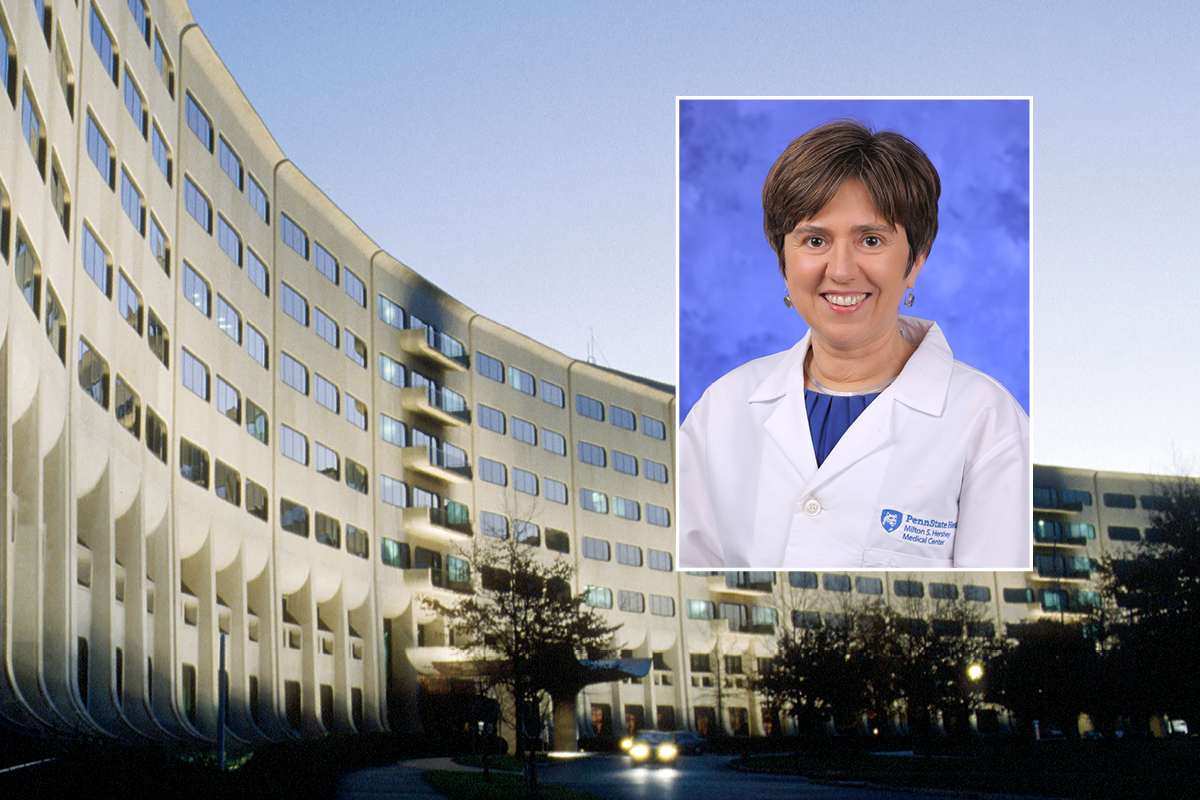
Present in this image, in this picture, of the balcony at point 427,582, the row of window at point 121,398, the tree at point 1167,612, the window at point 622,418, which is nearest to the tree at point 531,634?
the row of window at point 121,398

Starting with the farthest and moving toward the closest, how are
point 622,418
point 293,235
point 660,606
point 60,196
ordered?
point 622,418 → point 660,606 → point 293,235 → point 60,196

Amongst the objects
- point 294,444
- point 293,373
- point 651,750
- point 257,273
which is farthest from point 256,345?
point 651,750

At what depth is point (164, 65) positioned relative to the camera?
33188mm

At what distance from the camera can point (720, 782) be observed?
29641 millimetres

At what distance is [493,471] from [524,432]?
1.95 meters

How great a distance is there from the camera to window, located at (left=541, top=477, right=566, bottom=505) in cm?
4881

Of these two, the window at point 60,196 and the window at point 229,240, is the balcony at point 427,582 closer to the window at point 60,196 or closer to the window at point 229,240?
the window at point 229,240

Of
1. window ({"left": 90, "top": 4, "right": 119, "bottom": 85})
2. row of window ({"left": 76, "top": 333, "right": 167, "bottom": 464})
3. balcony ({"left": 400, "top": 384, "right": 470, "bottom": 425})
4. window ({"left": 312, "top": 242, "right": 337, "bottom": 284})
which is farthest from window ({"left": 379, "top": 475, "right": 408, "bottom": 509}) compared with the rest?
window ({"left": 90, "top": 4, "right": 119, "bottom": 85})

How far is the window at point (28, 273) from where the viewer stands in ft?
70.2

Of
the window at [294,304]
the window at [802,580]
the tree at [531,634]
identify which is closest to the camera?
the tree at [531,634]

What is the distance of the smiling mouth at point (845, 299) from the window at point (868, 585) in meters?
31.5

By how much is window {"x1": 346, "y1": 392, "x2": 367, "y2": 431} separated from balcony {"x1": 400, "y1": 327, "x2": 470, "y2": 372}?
127 inches

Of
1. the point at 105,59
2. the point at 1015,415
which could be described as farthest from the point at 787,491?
the point at 105,59

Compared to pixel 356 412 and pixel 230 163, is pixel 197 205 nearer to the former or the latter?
pixel 230 163
